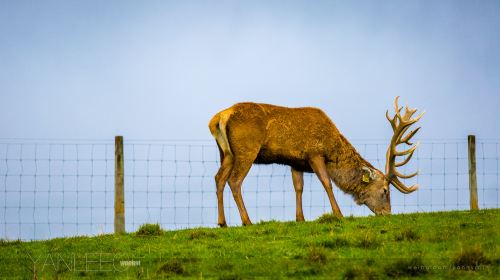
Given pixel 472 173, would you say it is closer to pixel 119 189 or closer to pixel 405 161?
pixel 405 161

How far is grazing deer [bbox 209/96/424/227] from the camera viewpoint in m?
14.5

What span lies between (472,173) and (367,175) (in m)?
2.72

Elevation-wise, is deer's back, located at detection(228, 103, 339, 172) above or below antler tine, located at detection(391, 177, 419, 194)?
above

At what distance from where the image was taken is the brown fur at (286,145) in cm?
1453

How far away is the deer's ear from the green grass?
219 cm

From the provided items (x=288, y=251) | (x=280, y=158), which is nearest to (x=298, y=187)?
(x=280, y=158)

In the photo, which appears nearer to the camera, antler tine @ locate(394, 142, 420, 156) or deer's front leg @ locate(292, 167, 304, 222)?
deer's front leg @ locate(292, 167, 304, 222)

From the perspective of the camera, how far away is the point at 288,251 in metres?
10.3

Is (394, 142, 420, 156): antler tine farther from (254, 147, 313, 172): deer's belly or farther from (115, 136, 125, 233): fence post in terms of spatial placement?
(115, 136, 125, 233): fence post

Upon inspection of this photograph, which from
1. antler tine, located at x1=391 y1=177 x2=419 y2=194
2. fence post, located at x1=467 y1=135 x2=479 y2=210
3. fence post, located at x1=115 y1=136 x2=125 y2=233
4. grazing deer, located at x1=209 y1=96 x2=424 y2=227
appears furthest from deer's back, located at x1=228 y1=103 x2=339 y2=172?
fence post, located at x1=467 y1=135 x2=479 y2=210

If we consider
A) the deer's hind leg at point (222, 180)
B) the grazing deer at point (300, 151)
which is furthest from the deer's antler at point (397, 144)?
the deer's hind leg at point (222, 180)

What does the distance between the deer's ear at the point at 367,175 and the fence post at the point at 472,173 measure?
2.54 meters

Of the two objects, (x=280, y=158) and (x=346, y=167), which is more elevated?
(x=280, y=158)

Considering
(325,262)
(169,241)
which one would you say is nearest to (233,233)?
(169,241)
